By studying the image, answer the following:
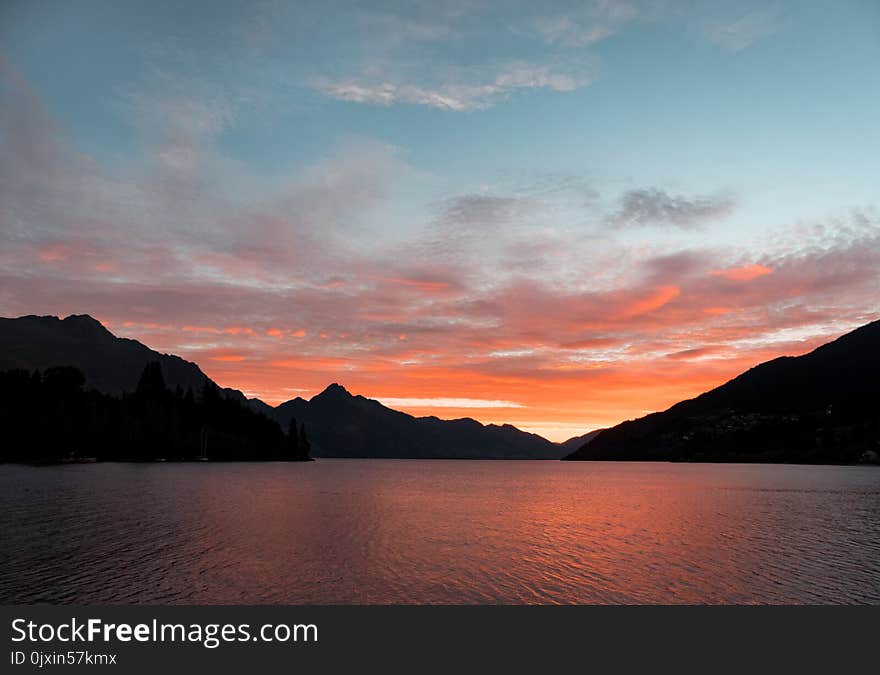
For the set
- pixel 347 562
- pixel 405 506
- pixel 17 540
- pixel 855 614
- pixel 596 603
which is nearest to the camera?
pixel 855 614

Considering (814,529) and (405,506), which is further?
(405,506)

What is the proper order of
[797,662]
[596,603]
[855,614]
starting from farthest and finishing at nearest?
[596,603]
[855,614]
[797,662]

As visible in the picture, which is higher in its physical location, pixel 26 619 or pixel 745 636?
pixel 26 619

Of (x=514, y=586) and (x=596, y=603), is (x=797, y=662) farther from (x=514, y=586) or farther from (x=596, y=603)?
(x=514, y=586)

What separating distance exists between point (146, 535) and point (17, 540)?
1279cm

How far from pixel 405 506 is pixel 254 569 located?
224 feet

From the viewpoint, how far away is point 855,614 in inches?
1478

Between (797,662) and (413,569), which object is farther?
(413,569)

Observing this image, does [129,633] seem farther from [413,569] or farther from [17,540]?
[17,540]

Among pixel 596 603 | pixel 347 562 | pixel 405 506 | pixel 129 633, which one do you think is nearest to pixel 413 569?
pixel 347 562

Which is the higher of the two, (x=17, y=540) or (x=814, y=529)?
(x=17, y=540)

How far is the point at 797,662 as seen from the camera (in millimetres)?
29688

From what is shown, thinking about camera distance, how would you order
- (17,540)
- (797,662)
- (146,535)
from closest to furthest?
(797,662)
(17,540)
(146,535)

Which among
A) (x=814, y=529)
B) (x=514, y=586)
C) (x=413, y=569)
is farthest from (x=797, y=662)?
(x=814, y=529)
